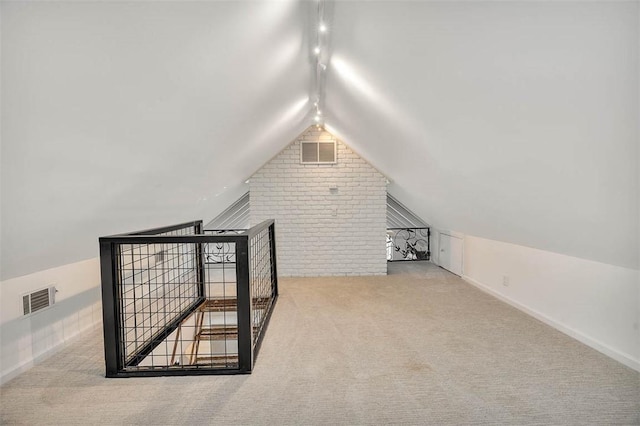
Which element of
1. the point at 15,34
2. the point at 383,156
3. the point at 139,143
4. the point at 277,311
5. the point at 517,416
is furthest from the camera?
the point at 383,156

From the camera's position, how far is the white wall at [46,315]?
Answer: 2432 millimetres

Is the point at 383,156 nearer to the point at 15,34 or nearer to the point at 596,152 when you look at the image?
the point at 596,152

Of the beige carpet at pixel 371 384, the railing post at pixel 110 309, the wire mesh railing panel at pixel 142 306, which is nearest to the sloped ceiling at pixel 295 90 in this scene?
the railing post at pixel 110 309

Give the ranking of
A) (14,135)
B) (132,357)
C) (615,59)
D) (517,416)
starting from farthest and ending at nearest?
(132,357) < (517,416) < (14,135) < (615,59)

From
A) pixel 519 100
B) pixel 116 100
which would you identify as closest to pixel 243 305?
pixel 116 100

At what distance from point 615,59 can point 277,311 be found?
11.7 ft

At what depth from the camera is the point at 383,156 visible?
15.5 ft

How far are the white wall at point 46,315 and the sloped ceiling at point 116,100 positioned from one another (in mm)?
171

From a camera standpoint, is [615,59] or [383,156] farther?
[383,156]

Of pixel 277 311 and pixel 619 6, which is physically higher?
pixel 619 6

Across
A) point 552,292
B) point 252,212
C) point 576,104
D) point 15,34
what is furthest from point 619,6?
point 252,212

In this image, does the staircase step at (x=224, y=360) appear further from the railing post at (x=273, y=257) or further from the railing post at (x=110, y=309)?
the railing post at (x=273, y=257)

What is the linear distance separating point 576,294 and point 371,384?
86.3 inches

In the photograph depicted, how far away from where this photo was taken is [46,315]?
2812 mm
